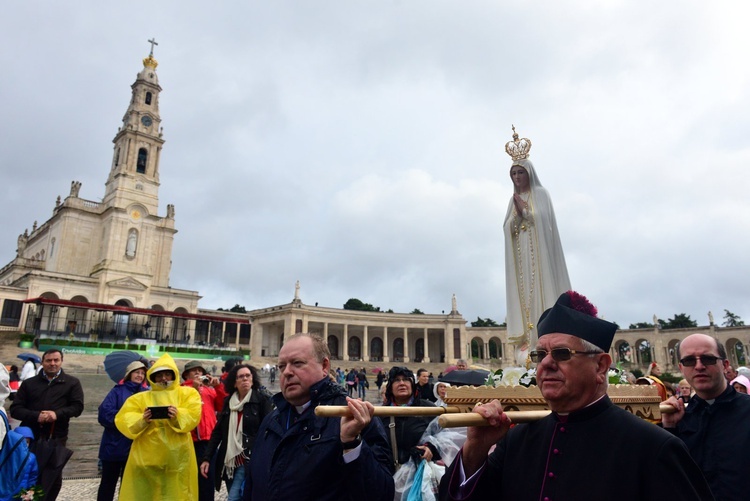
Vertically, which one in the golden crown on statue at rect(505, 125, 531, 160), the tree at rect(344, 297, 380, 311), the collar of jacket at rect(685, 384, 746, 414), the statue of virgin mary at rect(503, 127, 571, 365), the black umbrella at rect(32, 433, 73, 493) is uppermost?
the tree at rect(344, 297, 380, 311)

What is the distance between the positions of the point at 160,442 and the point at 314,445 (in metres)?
3.22

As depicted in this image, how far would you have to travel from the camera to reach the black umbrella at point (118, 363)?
7543 millimetres

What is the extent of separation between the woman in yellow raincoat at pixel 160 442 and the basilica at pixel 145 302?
41.5 meters

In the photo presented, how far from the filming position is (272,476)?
2830 mm

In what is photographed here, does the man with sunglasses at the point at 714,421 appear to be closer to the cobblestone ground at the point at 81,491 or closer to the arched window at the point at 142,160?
the cobblestone ground at the point at 81,491

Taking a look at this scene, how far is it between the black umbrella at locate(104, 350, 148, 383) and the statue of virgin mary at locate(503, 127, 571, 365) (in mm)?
5842

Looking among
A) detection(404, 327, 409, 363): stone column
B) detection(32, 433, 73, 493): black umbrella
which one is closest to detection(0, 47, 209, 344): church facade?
detection(404, 327, 409, 363): stone column

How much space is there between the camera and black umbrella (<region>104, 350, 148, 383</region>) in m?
7.54

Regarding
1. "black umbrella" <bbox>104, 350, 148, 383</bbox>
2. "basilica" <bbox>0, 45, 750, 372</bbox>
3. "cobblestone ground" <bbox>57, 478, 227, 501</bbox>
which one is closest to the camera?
"cobblestone ground" <bbox>57, 478, 227, 501</bbox>

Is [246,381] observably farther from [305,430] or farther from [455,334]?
[455,334]

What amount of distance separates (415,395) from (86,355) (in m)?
37.9

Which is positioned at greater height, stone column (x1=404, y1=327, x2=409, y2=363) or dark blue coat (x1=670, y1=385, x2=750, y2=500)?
stone column (x1=404, y1=327, x2=409, y2=363)

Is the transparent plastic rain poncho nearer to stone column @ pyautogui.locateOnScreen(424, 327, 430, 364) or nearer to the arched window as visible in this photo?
stone column @ pyautogui.locateOnScreen(424, 327, 430, 364)

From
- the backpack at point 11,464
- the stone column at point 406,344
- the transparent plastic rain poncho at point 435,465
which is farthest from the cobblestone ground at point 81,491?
the stone column at point 406,344
